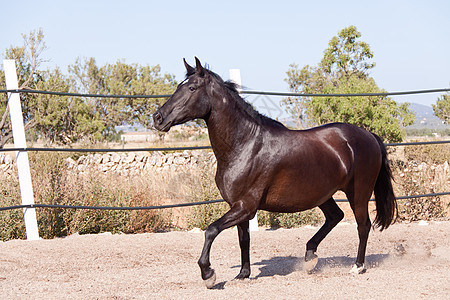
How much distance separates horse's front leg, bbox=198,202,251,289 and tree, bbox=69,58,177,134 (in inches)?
1142

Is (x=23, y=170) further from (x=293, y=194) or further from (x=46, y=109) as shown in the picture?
(x=46, y=109)

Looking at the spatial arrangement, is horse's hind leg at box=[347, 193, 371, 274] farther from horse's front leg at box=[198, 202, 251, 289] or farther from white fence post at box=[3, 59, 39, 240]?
white fence post at box=[3, 59, 39, 240]

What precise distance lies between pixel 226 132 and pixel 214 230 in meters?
0.81

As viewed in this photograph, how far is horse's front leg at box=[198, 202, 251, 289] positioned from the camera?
408 cm

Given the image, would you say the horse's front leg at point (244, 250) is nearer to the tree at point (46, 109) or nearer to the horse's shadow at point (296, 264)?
the horse's shadow at point (296, 264)

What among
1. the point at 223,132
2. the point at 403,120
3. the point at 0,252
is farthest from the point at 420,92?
the point at 403,120

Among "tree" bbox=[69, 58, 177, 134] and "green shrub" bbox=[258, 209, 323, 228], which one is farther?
"tree" bbox=[69, 58, 177, 134]

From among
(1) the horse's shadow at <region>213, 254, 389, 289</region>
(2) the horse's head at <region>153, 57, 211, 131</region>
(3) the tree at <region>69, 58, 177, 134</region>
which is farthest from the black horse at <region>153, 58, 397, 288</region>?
(3) the tree at <region>69, 58, 177, 134</region>

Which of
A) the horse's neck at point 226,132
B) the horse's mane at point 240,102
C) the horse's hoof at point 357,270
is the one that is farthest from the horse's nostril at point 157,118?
the horse's hoof at point 357,270

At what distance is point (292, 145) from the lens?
4484 mm

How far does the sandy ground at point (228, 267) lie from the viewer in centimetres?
402

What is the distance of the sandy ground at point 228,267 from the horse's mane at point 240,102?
1395 mm

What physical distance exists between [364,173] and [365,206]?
0.33 metres

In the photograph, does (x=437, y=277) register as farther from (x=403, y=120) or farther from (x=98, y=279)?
(x=403, y=120)
